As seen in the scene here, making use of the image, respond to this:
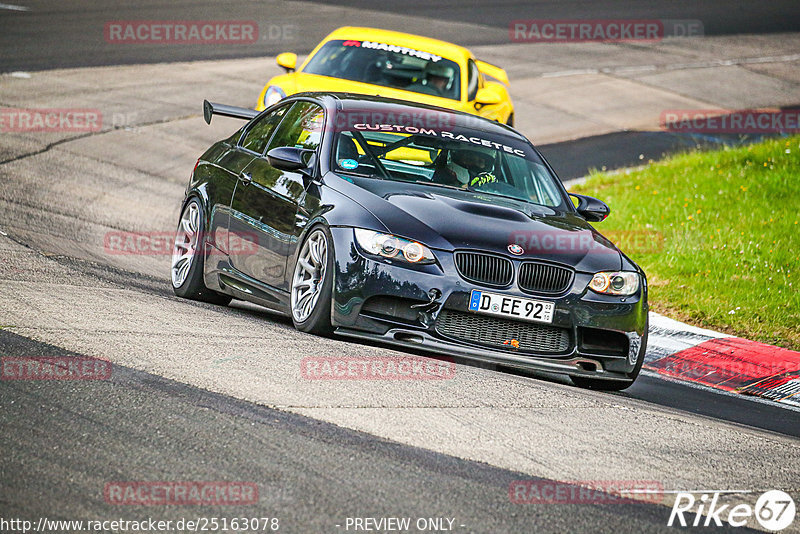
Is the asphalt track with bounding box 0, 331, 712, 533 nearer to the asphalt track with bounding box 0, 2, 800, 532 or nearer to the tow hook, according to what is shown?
the asphalt track with bounding box 0, 2, 800, 532

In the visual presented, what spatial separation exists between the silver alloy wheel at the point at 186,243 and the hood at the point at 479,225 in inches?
71.8

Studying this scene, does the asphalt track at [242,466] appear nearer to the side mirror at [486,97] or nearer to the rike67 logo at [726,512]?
the rike67 logo at [726,512]

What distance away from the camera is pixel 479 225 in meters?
7.13

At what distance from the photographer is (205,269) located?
8.61 metres

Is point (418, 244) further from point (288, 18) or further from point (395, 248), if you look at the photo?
point (288, 18)

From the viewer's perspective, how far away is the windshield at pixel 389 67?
518 inches

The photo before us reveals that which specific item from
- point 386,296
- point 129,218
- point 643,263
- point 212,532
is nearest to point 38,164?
point 129,218

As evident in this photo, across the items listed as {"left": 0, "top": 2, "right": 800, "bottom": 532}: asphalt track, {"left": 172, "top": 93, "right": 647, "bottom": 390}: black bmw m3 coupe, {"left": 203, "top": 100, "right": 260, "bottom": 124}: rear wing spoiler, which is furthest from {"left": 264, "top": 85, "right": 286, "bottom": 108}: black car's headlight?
{"left": 0, "top": 2, "right": 800, "bottom": 532}: asphalt track

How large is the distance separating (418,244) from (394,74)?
671 cm

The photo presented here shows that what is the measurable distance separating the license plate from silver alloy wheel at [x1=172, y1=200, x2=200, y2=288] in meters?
2.76

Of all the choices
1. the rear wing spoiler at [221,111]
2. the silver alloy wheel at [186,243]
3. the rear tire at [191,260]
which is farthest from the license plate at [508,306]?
the rear wing spoiler at [221,111]

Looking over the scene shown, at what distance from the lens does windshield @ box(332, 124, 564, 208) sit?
7.91 metres

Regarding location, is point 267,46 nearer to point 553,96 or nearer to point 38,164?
point 553,96

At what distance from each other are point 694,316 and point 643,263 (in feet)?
5.15
